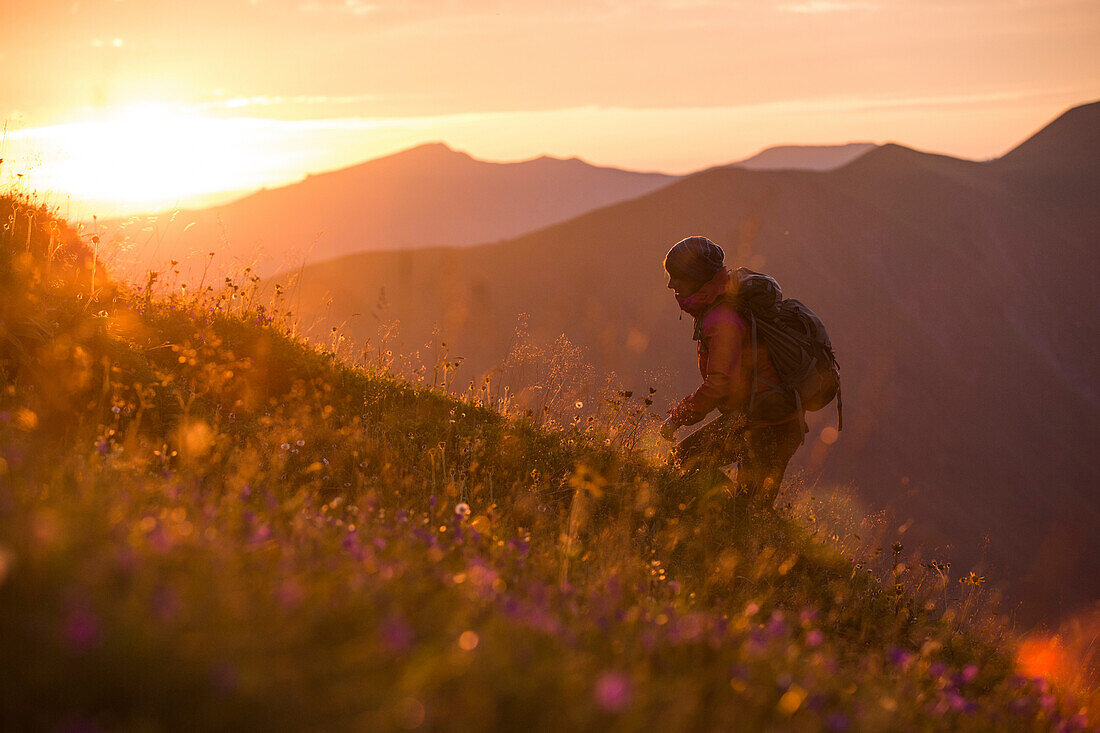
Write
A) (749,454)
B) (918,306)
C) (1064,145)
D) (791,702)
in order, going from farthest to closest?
(1064,145) → (918,306) → (749,454) → (791,702)

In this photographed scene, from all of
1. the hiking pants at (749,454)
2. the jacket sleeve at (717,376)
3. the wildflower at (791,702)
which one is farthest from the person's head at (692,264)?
the wildflower at (791,702)

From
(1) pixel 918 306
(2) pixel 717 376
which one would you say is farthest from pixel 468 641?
(1) pixel 918 306

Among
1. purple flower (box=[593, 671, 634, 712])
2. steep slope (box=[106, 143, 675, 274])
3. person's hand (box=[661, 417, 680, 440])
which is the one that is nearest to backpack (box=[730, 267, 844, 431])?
person's hand (box=[661, 417, 680, 440])

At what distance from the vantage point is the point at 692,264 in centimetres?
545

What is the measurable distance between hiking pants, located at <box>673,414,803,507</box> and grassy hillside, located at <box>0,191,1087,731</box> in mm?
254

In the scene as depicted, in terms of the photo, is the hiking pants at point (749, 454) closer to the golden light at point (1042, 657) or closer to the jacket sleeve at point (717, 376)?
the jacket sleeve at point (717, 376)

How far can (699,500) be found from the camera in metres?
5.73

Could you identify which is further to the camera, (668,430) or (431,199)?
(431,199)

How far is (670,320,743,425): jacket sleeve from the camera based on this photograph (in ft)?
17.2

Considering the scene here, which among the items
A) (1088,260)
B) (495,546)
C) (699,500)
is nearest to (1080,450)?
(1088,260)

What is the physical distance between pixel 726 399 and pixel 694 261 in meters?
1.07

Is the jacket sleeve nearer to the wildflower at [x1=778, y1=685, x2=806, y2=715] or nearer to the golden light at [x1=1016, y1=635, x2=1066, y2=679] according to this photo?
the golden light at [x1=1016, y1=635, x2=1066, y2=679]

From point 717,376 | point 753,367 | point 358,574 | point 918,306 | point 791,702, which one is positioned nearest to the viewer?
point 791,702

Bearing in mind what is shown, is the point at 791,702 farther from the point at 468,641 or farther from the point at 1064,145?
the point at 1064,145
